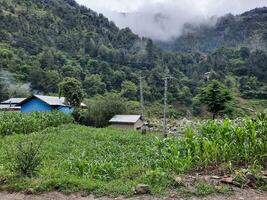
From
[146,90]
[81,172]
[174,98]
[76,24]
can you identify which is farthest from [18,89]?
[81,172]

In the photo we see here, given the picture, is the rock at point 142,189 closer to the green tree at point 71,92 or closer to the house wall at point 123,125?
the house wall at point 123,125

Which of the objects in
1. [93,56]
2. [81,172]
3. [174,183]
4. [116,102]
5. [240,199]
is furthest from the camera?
[93,56]

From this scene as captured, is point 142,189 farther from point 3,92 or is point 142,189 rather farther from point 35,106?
point 3,92

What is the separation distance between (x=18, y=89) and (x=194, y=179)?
2885 inches

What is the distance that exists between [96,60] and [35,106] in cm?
Result: 6313

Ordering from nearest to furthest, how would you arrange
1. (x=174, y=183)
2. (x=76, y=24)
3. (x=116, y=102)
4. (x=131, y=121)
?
1. (x=174, y=183)
2. (x=131, y=121)
3. (x=116, y=102)
4. (x=76, y=24)

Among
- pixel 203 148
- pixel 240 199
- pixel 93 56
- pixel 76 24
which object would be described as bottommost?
pixel 240 199

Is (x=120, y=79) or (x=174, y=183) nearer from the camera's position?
(x=174, y=183)

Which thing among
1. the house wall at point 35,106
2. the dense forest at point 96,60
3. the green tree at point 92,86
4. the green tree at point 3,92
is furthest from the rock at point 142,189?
the green tree at point 92,86

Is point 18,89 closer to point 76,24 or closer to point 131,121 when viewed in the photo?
point 131,121

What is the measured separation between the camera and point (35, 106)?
50.4 metres

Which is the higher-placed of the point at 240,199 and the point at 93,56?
the point at 93,56

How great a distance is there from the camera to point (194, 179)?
9.28 metres

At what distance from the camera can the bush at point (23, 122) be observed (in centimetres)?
2774
